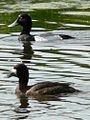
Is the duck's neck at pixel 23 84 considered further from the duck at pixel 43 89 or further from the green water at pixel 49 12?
the green water at pixel 49 12

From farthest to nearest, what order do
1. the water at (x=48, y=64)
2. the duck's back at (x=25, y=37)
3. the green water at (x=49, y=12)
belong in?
1. the green water at (x=49, y=12)
2. the duck's back at (x=25, y=37)
3. the water at (x=48, y=64)

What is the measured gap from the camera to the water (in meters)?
14.3

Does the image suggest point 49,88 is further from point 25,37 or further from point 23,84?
point 25,37

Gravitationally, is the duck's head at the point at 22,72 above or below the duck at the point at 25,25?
above

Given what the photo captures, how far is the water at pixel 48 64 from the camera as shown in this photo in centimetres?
1434

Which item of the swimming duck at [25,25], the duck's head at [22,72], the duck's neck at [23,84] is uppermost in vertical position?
the duck's head at [22,72]

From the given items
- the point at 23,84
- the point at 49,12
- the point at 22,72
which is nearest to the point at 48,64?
the point at 22,72

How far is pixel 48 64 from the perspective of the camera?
19484mm

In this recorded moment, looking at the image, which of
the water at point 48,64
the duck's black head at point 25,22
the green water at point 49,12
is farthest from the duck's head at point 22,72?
the green water at point 49,12

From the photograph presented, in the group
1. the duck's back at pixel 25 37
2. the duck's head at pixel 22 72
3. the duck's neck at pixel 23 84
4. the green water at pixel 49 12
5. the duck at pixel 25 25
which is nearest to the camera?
the duck's neck at pixel 23 84

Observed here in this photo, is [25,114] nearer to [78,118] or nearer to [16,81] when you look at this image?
[78,118]

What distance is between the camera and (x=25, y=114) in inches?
559

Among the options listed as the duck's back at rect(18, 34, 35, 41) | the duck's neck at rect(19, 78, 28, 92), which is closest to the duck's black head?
the duck's back at rect(18, 34, 35, 41)

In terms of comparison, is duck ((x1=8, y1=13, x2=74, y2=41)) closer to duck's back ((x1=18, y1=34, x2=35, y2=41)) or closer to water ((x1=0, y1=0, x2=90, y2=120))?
duck's back ((x1=18, y1=34, x2=35, y2=41))
